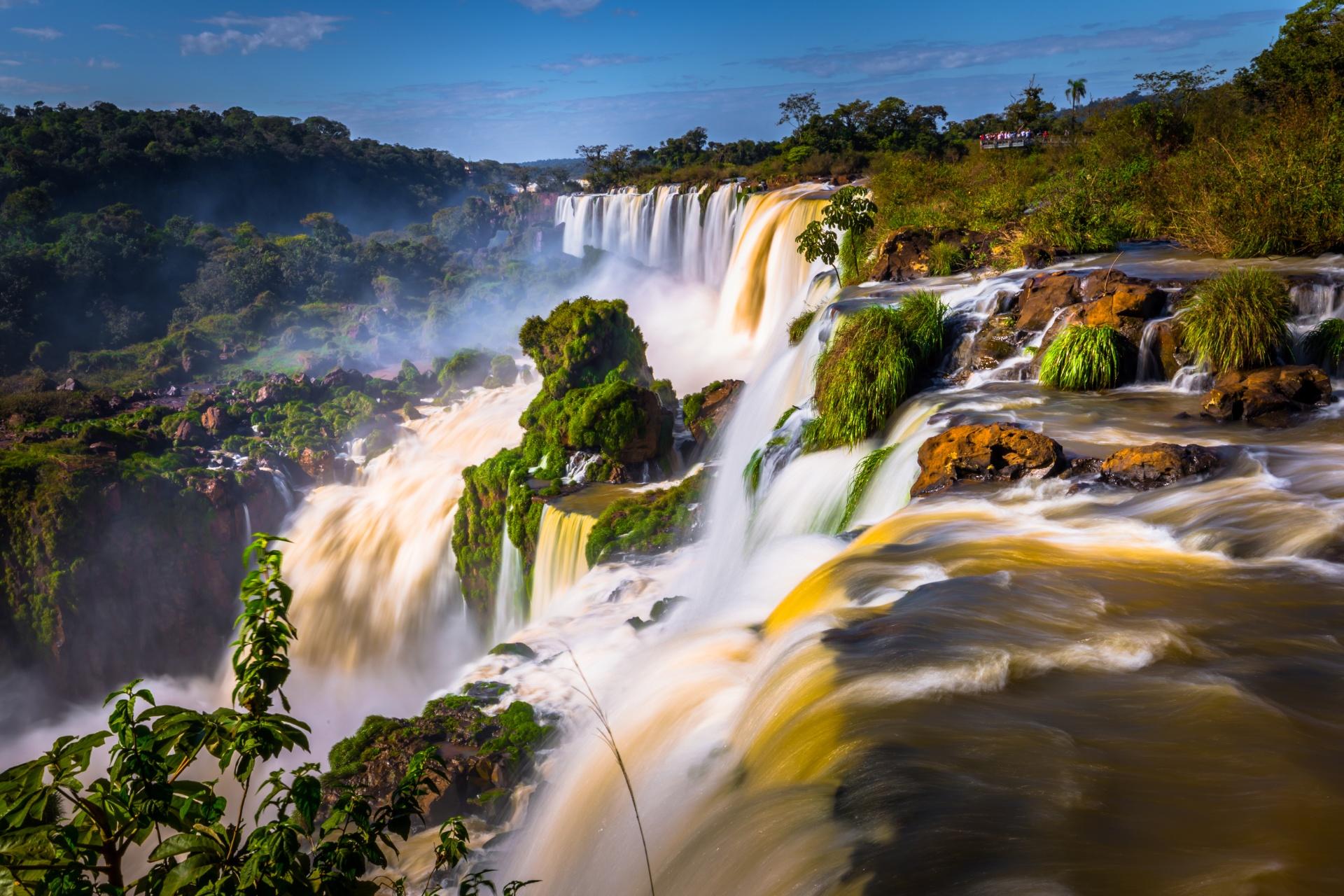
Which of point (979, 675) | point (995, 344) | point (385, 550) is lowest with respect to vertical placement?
point (385, 550)

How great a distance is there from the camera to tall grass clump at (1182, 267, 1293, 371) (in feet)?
30.1

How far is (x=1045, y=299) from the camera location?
11203 mm

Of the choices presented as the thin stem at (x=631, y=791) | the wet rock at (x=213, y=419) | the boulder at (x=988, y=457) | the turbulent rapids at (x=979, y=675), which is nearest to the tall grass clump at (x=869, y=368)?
the turbulent rapids at (x=979, y=675)

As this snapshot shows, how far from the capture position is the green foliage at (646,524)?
44.9ft

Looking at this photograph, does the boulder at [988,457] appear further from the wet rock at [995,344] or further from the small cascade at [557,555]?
the small cascade at [557,555]

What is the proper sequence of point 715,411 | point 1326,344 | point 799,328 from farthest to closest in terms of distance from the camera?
1. point 715,411
2. point 799,328
3. point 1326,344

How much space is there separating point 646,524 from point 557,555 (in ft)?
7.95

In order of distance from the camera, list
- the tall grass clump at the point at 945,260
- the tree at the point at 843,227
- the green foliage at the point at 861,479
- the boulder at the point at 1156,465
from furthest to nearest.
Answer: the tree at the point at 843,227, the tall grass clump at the point at 945,260, the green foliage at the point at 861,479, the boulder at the point at 1156,465

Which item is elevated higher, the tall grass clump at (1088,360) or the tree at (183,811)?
the tall grass clump at (1088,360)

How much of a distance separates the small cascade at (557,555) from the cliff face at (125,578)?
1466 centimetres

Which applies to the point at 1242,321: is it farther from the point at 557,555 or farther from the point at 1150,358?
the point at 557,555

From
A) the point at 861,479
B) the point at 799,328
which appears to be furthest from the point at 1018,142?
the point at 861,479

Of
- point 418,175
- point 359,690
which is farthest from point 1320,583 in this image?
point 418,175

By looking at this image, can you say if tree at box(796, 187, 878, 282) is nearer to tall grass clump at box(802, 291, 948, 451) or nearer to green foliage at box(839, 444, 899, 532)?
tall grass clump at box(802, 291, 948, 451)
